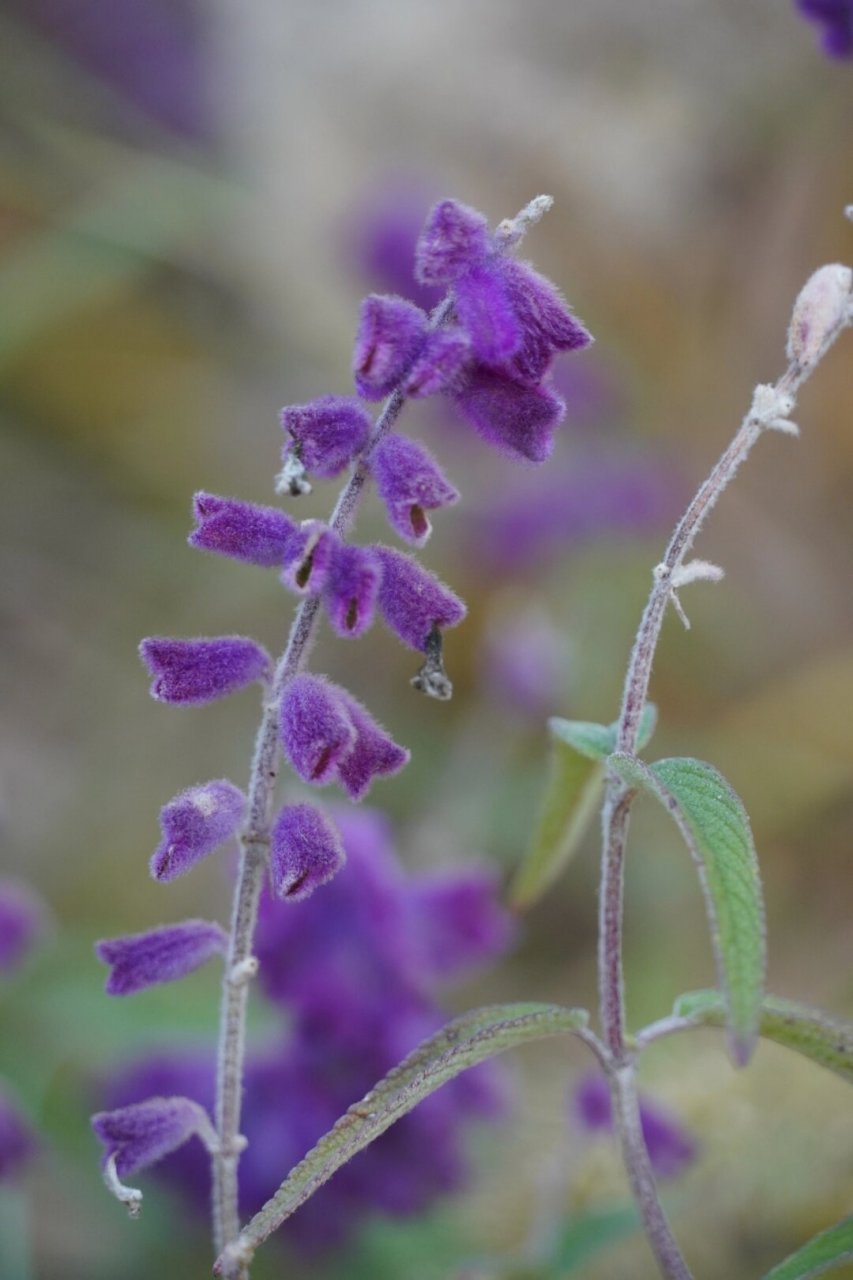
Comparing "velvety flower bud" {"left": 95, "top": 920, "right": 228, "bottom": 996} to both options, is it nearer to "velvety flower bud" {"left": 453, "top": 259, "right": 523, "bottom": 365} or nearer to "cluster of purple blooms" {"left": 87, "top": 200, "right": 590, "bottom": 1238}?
"cluster of purple blooms" {"left": 87, "top": 200, "right": 590, "bottom": 1238}

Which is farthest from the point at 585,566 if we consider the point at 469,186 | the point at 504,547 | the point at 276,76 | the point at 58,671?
the point at 276,76

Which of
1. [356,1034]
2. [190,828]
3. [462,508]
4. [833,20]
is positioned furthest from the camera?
[462,508]

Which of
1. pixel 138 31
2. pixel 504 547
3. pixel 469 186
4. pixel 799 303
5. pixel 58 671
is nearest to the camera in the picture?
pixel 799 303

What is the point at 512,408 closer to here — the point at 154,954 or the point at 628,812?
the point at 628,812

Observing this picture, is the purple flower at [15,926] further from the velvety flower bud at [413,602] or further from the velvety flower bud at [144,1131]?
the velvety flower bud at [413,602]

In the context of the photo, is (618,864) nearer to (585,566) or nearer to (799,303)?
(799,303)

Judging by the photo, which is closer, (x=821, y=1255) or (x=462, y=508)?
(x=821, y=1255)

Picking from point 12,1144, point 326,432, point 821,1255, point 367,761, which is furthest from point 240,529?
point 12,1144
